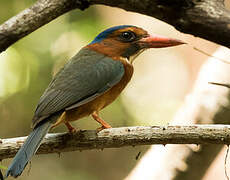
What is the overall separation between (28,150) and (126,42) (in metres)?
1.37

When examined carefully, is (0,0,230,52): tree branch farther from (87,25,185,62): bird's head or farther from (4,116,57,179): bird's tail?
(87,25,185,62): bird's head

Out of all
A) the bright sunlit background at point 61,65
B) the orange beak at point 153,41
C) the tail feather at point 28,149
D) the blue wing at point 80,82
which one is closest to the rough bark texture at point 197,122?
the orange beak at point 153,41

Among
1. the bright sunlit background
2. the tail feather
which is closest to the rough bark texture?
the bright sunlit background

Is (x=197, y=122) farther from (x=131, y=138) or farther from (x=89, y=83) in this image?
(x=131, y=138)

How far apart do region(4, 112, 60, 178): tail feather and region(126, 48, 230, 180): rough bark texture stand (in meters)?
1.53

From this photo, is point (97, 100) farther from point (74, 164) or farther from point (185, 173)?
point (74, 164)

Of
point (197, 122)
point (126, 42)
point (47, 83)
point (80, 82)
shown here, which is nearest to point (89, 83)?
point (80, 82)

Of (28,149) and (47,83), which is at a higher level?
(28,149)

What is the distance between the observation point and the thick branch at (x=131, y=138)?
2.88 m

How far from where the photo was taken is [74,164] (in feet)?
23.7

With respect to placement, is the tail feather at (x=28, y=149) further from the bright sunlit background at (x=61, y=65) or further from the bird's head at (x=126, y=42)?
the bright sunlit background at (x=61, y=65)

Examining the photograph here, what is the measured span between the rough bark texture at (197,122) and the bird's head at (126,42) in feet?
3.28

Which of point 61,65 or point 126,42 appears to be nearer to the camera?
point 126,42

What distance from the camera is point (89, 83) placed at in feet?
11.3
